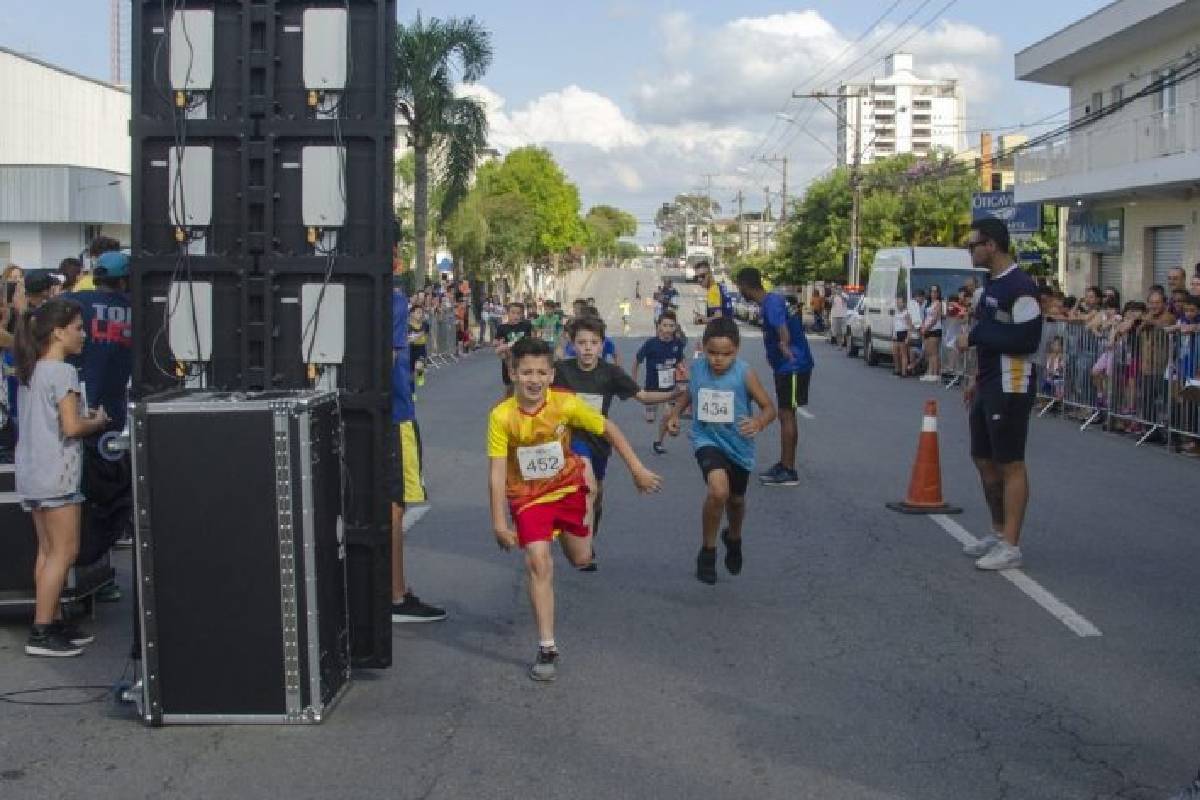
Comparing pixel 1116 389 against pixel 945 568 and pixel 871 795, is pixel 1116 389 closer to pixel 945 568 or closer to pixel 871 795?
pixel 945 568

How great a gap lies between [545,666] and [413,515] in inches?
191

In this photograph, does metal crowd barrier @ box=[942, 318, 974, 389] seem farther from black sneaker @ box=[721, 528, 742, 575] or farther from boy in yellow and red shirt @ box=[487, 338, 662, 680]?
boy in yellow and red shirt @ box=[487, 338, 662, 680]

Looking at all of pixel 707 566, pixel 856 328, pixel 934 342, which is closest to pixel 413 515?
pixel 707 566

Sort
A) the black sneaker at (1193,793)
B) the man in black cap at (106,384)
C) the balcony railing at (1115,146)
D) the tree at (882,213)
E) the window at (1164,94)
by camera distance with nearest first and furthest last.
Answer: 1. the black sneaker at (1193,793)
2. the man in black cap at (106,384)
3. the balcony railing at (1115,146)
4. the window at (1164,94)
5. the tree at (882,213)

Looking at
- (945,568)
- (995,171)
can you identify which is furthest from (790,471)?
(995,171)

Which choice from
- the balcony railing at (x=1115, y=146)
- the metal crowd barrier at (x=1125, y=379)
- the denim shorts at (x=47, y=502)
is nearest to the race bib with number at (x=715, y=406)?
the denim shorts at (x=47, y=502)

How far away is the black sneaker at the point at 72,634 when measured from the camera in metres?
7.28

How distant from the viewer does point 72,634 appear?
7.34 metres

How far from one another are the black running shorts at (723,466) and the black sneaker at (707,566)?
388mm

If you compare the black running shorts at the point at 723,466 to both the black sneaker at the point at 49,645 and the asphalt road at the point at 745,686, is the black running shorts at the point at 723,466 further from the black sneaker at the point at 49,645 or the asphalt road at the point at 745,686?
the black sneaker at the point at 49,645

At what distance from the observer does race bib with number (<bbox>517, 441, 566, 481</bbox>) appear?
684 cm

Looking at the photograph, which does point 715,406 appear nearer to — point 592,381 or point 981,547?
point 592,381

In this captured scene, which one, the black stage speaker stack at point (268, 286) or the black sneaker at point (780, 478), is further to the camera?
the black sneaker at point (780, 478)

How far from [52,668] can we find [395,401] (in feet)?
6.86
